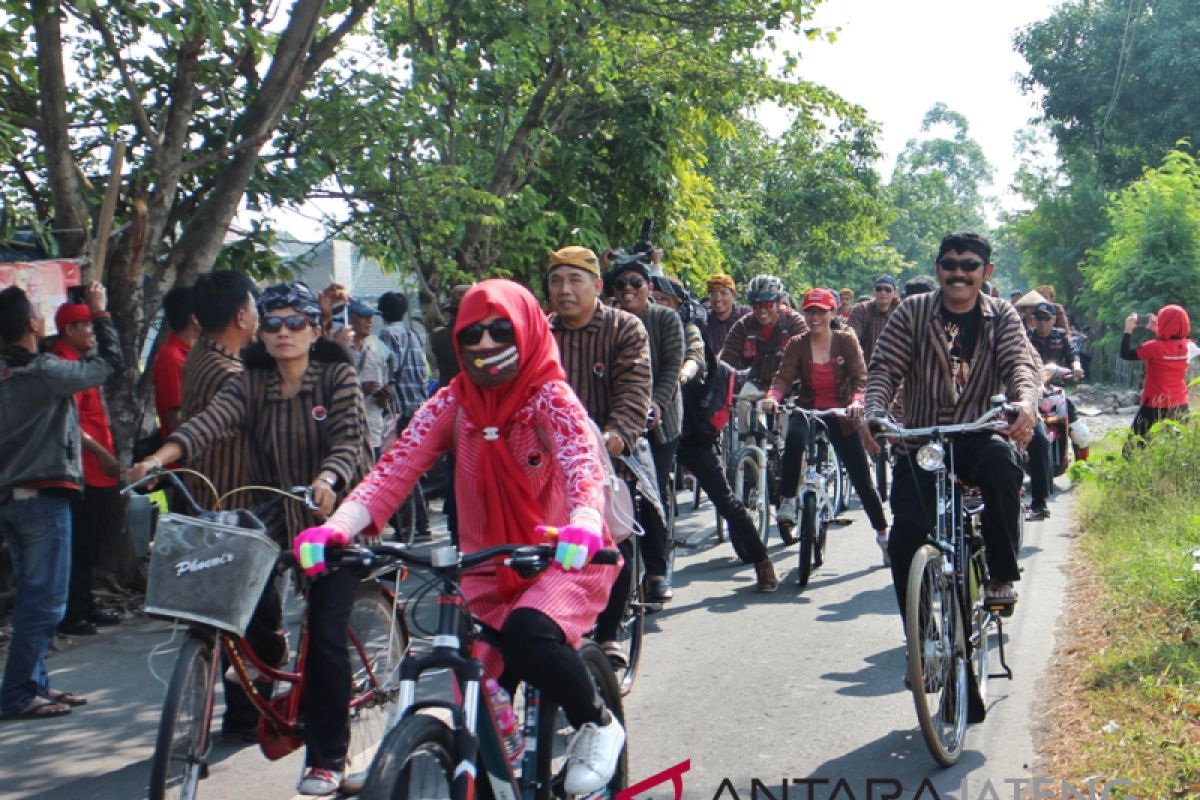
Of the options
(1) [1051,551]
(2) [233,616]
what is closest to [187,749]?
(2) [233,616]

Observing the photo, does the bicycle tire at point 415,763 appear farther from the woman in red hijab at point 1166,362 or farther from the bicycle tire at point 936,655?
the woman in red hijab at point 1166,362

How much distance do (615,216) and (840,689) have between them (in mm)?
10885

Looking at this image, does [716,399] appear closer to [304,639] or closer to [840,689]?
[840,689]

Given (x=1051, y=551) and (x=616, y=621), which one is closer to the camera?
(x=616, y=621)

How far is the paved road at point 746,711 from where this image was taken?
5.38m

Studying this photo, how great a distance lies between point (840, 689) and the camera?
6629mm

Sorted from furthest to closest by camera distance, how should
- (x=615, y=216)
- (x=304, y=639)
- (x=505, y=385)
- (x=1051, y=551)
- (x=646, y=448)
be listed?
(x=615, y=216) < (x=1051, y=551) < (x=646, y=448) < (x=304, y=639) < (x=505, y=385)

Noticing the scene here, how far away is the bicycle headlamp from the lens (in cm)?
548

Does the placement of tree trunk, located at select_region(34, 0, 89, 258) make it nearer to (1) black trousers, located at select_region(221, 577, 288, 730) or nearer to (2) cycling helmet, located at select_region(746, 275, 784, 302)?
(1) black trousers, located at select_region(221, 577, 288, 730)

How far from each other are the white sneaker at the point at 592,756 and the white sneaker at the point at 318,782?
113cm

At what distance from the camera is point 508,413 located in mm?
4215

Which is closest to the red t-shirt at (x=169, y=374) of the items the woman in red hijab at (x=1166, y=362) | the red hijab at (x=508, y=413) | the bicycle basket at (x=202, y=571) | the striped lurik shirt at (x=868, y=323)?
the bicycle basket at (x=202, y=571)

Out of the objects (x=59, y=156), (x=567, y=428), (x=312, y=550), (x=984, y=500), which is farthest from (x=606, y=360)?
(x=59, y=156)

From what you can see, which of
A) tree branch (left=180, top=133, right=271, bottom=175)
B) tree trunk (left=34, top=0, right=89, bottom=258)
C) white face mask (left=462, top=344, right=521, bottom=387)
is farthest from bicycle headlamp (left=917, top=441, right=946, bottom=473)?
tree trunk (left=34, top=0, right=89, bottom=258)
